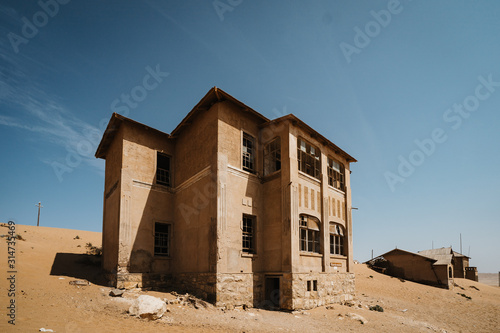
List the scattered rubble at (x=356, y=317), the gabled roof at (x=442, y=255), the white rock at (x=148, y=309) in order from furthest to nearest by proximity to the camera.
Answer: the gabled roof at (x=442, y=255) < the scattered rubble at (x=356, y=317) < the white rock at (x=148, y=309)

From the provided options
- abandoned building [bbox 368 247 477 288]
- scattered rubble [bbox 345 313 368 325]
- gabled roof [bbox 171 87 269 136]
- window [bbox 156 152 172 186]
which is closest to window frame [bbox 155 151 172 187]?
window [bbox 156 152 172 186]

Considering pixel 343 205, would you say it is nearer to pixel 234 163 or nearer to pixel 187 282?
pixel 234 163

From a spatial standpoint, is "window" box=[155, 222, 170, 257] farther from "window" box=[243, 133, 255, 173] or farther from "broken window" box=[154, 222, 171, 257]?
"window" box=[243, 133, 255, 173]

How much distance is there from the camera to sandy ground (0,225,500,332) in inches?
383

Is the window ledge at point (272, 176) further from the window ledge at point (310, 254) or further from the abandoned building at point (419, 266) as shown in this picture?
the abandoned building at point (419, 266)

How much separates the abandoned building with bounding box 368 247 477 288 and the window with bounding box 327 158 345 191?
2030 cm

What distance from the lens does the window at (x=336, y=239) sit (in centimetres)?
1966

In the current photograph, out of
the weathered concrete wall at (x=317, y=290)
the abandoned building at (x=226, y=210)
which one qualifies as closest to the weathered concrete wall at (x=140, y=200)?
the abandoned building at (x=226, y=210)

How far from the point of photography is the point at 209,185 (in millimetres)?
15469

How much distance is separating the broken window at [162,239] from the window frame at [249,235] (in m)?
5.47

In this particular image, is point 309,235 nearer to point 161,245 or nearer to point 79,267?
point 161,245

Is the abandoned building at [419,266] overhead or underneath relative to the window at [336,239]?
underneath

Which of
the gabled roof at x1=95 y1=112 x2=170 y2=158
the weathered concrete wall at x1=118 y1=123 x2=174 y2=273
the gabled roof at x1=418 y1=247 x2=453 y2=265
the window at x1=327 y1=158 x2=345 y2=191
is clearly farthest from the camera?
the gabled roof at x1=418 y1=247 x2=453 y2=265

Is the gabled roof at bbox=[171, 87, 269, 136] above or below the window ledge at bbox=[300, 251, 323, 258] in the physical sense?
above
